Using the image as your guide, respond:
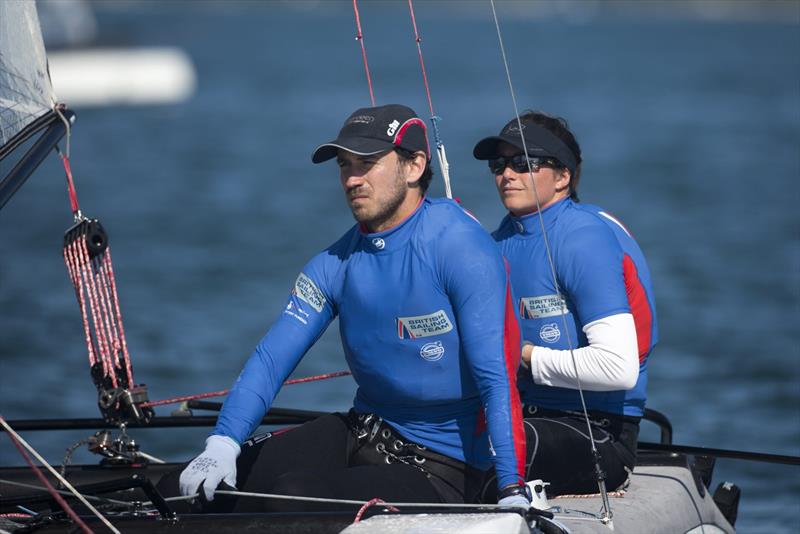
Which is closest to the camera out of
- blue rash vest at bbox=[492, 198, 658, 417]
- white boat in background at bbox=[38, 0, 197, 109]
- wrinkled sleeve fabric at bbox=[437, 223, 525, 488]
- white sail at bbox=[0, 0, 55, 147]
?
wrinkled sleeve fabric at bbox=[437, 223, 525, 488]

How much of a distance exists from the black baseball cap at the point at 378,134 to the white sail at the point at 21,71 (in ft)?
5.33

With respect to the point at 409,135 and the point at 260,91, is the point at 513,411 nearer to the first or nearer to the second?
the point at 409,135

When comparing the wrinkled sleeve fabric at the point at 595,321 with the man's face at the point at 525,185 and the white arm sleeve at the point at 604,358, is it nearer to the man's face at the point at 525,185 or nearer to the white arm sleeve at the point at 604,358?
the white arm sleeve at the point at 604,358

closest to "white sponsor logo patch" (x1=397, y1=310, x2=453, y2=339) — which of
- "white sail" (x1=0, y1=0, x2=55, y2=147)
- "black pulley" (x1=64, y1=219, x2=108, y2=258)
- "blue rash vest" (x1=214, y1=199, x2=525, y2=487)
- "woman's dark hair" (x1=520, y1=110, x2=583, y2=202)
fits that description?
"blue rash vest" (x1=214, y1=199, x2=525, y2=487)

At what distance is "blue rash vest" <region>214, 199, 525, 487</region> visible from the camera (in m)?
3.88

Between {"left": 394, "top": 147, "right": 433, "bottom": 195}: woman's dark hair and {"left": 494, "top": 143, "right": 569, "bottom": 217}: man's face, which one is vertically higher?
{"left": 394, "top": 147, "right": 433, "bottom": 195}: woman's dark hair

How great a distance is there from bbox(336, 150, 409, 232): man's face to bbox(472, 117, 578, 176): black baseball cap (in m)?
0.59

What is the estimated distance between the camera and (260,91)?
56469mm

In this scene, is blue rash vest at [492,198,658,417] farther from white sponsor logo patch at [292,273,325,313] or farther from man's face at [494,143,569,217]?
white sponsor logo patch at [292,273,325,313]

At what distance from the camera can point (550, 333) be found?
450 cm

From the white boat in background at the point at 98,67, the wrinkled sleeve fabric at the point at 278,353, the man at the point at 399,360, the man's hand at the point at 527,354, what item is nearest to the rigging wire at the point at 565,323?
the man's hand at the point at 527,354

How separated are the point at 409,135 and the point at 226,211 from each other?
2137cm

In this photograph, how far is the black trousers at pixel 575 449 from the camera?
4281 millimetres

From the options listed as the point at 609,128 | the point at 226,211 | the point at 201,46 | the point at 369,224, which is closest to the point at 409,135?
the point at 369,224
